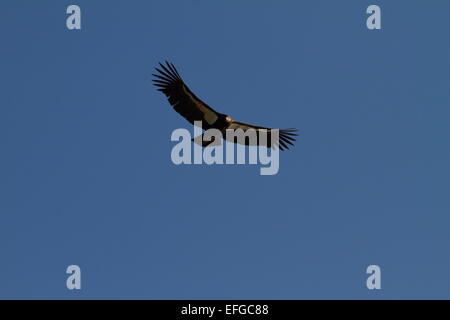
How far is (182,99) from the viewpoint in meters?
26.1

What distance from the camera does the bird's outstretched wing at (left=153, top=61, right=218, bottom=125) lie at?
2583 centimetres

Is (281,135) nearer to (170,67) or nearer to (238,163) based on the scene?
(238,163)

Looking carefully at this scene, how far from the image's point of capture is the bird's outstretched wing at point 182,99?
25828 mm
